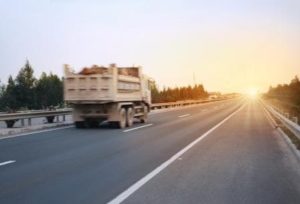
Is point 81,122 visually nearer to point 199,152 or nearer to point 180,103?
point 199,152

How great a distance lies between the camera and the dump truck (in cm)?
2228

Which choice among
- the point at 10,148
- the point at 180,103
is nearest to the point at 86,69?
the point at 10,148

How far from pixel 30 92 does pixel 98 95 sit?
256 ft

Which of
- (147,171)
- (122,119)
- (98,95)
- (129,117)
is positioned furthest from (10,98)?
(147,171)

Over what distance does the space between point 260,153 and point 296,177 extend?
3918 mm

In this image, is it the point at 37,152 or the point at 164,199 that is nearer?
the point at 164,199

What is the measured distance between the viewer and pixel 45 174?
9.72 m

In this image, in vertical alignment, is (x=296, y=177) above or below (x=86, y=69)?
below

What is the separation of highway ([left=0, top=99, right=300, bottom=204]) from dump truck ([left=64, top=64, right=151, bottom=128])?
216 inches

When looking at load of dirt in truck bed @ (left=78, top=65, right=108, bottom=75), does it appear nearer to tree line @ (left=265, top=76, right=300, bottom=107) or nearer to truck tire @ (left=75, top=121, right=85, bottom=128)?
truck tire @ (left=75, top=121, right=85, bottom=128)

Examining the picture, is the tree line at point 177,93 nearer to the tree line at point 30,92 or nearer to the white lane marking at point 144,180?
the tree line at point 30,92

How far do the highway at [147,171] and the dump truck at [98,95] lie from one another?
5.50m

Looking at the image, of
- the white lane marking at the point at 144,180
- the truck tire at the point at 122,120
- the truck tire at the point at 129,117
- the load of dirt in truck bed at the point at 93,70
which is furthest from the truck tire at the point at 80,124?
the white lane marking at the point at 144,180

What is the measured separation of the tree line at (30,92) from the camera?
3720 inches
